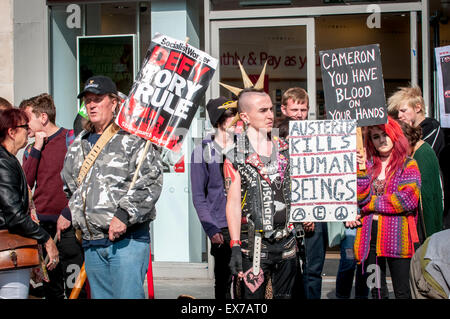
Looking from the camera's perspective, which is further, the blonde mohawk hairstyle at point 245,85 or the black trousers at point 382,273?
the black trousers at point 382,273

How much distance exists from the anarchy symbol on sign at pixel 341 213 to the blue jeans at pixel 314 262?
1266mm

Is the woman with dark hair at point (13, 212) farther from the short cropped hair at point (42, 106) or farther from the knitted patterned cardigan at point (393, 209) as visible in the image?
the knitted patterned cardigan at point (393, 209)

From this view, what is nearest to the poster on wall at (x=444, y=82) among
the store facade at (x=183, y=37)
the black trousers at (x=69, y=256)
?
the store facade at (x=183, y=37)

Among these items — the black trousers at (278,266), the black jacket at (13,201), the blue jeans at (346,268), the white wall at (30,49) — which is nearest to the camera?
the black jacket at (13,201)

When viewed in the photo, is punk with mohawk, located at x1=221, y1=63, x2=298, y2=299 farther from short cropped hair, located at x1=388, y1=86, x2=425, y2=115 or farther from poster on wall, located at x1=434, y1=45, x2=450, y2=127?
poster on wall, located at x1=434, y1=45, x2=450, y2=127

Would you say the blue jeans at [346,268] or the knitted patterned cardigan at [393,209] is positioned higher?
the knitted patterned cardigan at [393,209]

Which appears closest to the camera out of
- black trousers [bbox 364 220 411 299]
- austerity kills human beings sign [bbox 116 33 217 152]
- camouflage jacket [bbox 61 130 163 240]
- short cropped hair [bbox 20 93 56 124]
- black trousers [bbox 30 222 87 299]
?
camouflage jacket [bbox 61 130 163 240]

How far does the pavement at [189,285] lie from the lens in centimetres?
731

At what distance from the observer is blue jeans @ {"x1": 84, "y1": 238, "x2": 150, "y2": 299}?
14.7ft

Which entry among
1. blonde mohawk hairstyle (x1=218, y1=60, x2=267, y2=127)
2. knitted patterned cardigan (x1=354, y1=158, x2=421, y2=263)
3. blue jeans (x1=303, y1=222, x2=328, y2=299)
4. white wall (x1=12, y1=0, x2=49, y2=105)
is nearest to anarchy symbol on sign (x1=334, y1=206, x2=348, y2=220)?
knitted patterned cardigan (x1=354, y1=158, x2=421, y2=263)

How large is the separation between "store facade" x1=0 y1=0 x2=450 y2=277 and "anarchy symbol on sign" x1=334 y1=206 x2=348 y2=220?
10.1ft

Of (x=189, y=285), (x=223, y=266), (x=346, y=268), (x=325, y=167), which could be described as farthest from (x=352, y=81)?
(x=189, y=285)

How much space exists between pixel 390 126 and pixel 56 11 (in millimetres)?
4701
